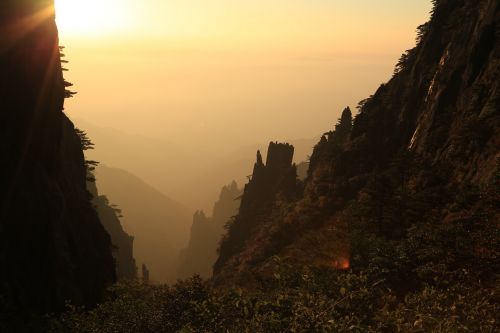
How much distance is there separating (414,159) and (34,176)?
4305 cm

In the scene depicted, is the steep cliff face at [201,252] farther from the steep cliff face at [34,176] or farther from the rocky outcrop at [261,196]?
the steep cliff face at [34,176]

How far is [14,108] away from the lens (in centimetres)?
2922

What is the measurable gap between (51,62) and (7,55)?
6601 mm

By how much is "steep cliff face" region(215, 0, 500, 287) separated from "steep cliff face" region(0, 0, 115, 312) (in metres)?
24.0

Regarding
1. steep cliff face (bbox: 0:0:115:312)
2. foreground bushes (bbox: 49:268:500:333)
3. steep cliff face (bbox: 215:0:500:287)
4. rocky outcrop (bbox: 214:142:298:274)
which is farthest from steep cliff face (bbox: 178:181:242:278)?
foreground bushes (bbox: 49:268:500:333)

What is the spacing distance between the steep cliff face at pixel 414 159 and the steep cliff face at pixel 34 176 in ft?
78.7

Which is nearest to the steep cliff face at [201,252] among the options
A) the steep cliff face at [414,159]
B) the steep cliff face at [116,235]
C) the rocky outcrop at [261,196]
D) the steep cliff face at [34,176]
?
the steep cliff face at [116,235]

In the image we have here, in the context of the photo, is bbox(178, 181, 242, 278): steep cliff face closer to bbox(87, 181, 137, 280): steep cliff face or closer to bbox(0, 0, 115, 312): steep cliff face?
bbox(87, 181, 137, 280): steep cliff face

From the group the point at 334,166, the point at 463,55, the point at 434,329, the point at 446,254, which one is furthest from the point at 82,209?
the point at 463,55

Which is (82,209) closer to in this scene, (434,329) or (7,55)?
(7,55)

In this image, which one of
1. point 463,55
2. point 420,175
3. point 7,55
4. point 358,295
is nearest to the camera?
point 358,295

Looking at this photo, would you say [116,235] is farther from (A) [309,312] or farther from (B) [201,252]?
(A) [309,312]

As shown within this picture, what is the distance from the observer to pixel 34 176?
31.2 metres

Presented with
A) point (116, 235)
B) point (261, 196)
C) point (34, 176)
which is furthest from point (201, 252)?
point (34, 176)
